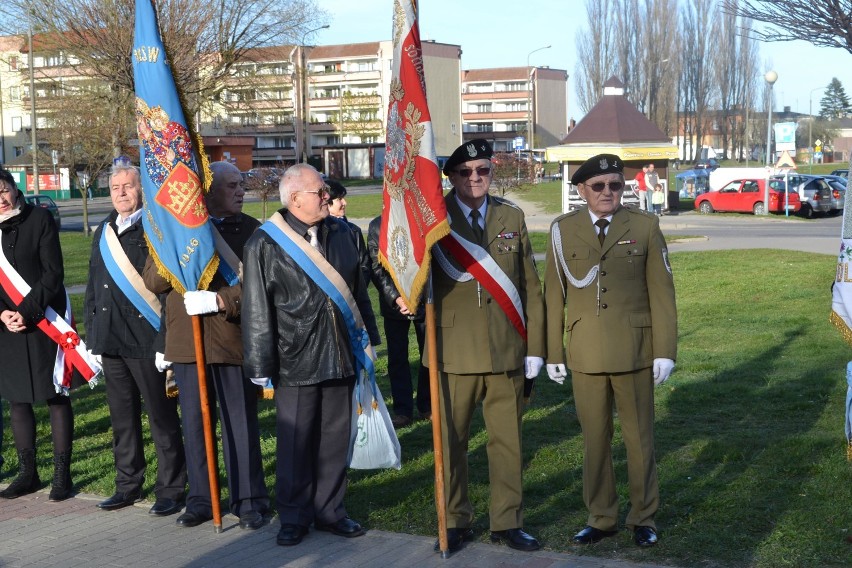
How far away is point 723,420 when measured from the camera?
8.47 meters

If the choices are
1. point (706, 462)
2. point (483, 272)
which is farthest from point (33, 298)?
point (706, 462)

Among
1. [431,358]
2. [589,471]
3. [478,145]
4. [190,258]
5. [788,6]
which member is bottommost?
[589,471]

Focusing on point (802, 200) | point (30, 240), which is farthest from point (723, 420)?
point (802, 200)

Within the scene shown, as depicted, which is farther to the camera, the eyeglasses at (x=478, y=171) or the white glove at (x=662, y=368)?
the eyeglasses at (x=478, y=171)

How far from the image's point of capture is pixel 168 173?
250 inches

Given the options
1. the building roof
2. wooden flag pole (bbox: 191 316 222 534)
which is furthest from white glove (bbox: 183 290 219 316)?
the building roof

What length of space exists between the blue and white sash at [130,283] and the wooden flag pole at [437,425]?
6.53 ft

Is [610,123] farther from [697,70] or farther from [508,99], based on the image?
[508,99]

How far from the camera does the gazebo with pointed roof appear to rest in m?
30.0

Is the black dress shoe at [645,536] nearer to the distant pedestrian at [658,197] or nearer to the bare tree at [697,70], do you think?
the distant pedestrian at [658,197]

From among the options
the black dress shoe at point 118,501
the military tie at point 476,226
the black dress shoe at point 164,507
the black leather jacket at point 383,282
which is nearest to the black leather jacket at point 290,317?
the black leather jacket at point 383,282

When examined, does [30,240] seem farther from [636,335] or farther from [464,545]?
[636,335]

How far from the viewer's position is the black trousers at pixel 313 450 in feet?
20.0

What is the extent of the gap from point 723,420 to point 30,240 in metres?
5.34
